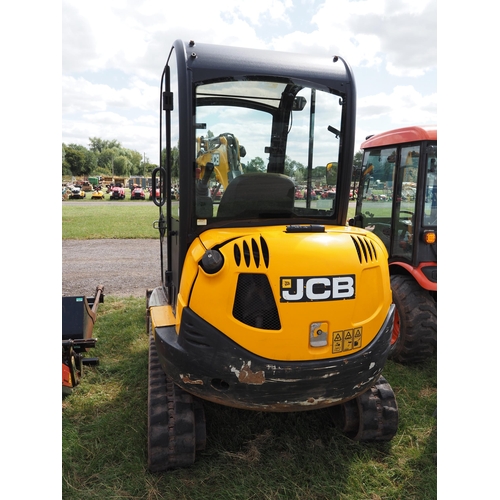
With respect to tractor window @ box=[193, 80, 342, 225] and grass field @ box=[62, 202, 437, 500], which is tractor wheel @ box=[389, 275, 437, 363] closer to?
grass field @ box=[62, 202, 437, 500]

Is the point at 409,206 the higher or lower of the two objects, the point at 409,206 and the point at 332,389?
the higher

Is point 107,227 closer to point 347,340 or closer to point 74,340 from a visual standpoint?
point 74,340

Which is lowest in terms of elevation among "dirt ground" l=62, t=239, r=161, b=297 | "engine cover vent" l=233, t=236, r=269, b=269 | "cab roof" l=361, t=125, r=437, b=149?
"dirt ground" l=62, t=239, r=161, b=297

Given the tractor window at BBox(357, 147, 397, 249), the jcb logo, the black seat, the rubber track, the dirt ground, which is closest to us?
the jcb logo

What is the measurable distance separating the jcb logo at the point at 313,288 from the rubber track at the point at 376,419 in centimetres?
100

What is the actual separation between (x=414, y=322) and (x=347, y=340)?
1.94 m

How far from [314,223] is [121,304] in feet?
13.1

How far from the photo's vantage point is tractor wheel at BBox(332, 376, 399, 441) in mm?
3092

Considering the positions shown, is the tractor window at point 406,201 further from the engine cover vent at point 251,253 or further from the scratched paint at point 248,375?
the scratched paint at point 248,375

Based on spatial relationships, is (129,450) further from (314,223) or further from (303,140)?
(303,140)

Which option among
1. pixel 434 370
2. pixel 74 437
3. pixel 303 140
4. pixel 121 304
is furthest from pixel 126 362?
pixel 434 370

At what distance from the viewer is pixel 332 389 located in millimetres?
2559

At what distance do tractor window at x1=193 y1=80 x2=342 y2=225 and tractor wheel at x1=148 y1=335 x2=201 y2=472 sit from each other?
3.90 ft

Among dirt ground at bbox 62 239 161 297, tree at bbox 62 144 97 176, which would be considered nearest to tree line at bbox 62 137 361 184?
tree at bbox 62 144 97 176
